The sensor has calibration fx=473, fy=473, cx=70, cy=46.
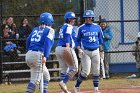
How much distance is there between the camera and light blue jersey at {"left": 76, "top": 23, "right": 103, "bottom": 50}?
11.7 meters

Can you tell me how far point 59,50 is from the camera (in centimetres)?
1193

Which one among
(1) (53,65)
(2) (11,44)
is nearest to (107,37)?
(1) (53,65)

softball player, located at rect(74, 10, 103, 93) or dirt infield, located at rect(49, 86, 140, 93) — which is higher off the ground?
softball player, located at rect(74, 10, 103, 93)

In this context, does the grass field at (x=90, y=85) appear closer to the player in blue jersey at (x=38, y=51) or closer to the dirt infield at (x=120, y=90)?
the dirt infield at (x=120, y=90)

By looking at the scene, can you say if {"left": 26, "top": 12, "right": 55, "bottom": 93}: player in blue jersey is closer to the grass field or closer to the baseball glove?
the baseball glove

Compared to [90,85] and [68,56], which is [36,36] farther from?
[90,85]

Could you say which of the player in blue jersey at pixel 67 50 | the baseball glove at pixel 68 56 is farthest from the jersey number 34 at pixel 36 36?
the baseball glove at pixel 68 56

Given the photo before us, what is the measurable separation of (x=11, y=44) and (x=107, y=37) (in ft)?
10.7

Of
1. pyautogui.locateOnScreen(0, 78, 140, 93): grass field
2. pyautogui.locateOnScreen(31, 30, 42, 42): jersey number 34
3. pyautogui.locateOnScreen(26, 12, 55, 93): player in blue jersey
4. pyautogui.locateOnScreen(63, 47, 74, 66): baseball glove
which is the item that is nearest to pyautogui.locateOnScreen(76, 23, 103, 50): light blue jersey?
pyautogui.locateOnScreen(63, 47, 74, 66): baseball glove

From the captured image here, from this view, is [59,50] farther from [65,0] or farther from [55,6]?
[55,6]

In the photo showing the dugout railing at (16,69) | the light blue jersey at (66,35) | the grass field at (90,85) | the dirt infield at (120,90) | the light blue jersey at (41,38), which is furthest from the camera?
the dugout railing at (16,69)

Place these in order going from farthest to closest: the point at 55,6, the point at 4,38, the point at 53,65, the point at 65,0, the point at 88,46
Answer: the point at 55,6
the point at 65,0
the point at 53,65
the point at 4,38
the point at 88,46

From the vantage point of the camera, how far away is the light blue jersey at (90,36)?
1173 cm

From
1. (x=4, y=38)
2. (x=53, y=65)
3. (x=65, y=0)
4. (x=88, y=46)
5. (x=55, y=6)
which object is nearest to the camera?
(x=88, y=46)
